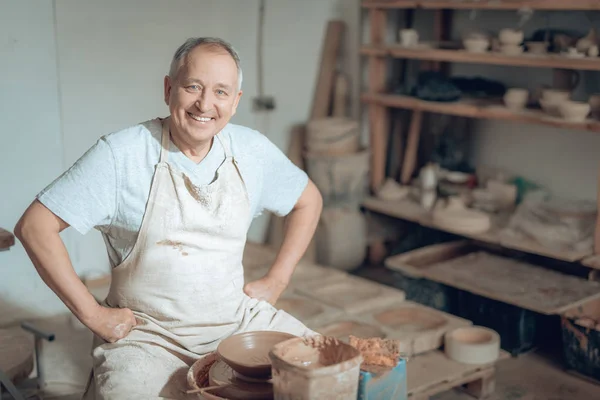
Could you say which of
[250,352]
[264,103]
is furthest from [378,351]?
[264,103]

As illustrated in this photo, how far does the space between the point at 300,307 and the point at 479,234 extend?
4.30 feet

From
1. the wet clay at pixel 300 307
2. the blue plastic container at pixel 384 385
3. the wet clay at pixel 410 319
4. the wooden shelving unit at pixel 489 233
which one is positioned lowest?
the wet clay at pixel 410 319

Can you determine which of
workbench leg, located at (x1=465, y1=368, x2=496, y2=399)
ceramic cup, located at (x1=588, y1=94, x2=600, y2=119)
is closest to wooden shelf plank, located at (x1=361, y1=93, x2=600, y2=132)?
ceramic cup, located at (x1=588, y1=94, x2=600, y2=119)

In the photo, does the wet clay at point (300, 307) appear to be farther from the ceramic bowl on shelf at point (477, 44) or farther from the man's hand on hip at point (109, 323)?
the ceramic bowl on shelf at point (477, 44)

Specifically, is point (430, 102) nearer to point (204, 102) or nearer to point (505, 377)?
point (505, 377)

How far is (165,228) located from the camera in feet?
8.34

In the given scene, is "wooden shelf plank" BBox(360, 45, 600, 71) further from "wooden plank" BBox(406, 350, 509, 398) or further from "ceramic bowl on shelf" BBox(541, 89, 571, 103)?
"wooden plank" BBox(406, 350, 509, 398)

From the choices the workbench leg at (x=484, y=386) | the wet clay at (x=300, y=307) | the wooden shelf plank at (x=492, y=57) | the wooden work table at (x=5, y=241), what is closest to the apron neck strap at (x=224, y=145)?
the wooden work table at (x=5, y=241)

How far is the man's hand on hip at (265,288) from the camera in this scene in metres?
2.91

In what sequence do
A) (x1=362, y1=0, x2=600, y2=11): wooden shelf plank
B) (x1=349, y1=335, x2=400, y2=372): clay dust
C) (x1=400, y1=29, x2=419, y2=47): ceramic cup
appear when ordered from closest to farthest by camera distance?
(x1=349, y1=335, x2=400, y2=372): clay dust
(x1=362, y1=0, x2=600, y2=11): wooden shelf plank
(x1=400, y1=29, x2=419, y2=47): ceramic cup

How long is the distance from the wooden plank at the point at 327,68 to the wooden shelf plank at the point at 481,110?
0.37 meters

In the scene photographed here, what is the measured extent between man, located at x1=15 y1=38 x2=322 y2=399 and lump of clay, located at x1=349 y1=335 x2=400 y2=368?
0.40 m

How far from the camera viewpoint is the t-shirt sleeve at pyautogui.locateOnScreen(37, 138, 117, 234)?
7.86 feet

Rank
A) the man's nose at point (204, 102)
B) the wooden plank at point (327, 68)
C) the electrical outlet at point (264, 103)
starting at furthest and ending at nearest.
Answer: the wooden plank at point (327, 68) < the electrical outlet at point (264, 103) < the man's nose at point (204, 102)
